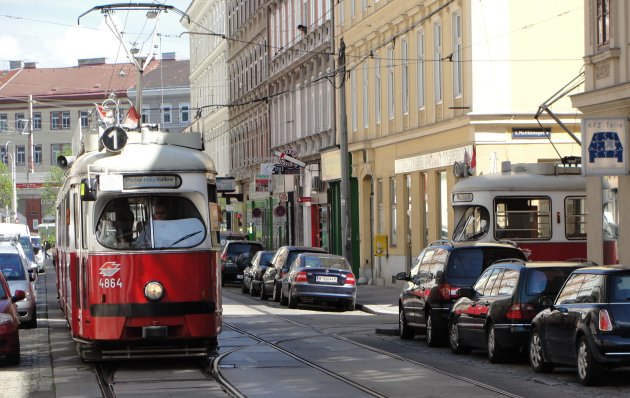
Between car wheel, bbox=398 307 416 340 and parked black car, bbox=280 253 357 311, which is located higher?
parked black car, bbox=280 253 357 311

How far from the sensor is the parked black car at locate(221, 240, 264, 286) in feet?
167

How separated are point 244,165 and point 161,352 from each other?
59632mm

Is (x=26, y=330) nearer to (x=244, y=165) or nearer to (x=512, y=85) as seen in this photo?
(x=512, y=85)

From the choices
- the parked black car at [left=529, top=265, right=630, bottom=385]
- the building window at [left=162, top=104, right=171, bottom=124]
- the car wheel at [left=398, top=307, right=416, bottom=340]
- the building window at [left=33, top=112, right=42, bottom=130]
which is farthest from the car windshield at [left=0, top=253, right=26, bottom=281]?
the building window at [left=33, top=112, right=42, bottom=130]

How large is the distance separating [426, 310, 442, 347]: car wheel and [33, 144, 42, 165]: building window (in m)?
122

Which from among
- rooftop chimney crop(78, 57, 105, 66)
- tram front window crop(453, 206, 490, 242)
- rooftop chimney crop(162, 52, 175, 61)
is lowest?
tram front window crop(453, 206, 490, 242)

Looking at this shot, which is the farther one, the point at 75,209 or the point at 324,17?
the point at 324,17

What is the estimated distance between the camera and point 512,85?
3703cm

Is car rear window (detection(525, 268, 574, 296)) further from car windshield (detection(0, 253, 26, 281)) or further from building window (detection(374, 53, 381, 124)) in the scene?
building window (detection(374, 53, 381, 124))

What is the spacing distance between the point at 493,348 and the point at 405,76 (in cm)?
2494

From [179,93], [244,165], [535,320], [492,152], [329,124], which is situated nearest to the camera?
[535,320]

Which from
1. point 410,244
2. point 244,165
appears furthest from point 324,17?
point 244,165

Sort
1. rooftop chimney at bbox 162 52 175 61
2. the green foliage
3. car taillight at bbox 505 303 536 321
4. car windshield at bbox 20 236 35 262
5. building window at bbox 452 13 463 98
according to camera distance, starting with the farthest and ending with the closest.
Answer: rooftop chimney at bbox 162 52 175 61
the green foliage
car windshield at bbox 20 236 35 262
building window at bbox 452 13 463 98
car taillight at bbox 505 303 536 321

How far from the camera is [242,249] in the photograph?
51.1m
